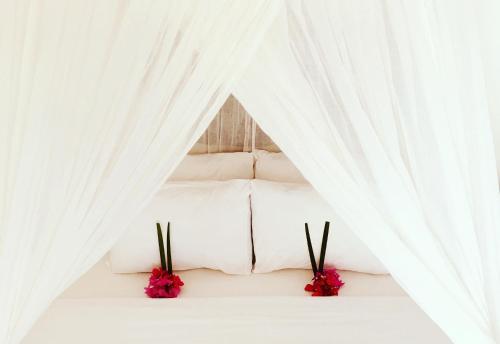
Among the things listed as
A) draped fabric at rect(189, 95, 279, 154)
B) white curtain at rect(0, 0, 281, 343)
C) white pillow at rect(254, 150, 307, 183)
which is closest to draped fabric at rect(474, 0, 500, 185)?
white curtain at rect(0, 0, 281, 343)

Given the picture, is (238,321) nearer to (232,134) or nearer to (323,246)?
(323,246)

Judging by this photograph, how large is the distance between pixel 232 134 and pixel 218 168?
17 cm

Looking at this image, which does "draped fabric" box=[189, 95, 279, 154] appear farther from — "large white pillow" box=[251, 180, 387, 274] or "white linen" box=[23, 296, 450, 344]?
"white linen" box=[23, 296, 450, 344]

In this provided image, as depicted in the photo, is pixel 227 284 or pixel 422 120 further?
pixel 227 284

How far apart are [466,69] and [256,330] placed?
3.20ft

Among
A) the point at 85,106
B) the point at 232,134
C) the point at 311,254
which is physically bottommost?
the point at 311,254

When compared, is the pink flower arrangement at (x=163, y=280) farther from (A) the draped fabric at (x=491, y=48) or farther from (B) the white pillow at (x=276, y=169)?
(A) the draped fabric at (x=491, y=48)

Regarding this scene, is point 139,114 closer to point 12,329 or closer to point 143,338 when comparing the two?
point 12,329

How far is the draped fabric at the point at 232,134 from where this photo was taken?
7.51 feet

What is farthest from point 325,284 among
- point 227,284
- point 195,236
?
point 195,236

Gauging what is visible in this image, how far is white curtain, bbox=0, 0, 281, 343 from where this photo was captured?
1.00 metres

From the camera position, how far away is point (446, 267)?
3.42ft

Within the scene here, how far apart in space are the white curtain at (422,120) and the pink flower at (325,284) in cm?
85

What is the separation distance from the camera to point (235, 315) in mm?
1686
